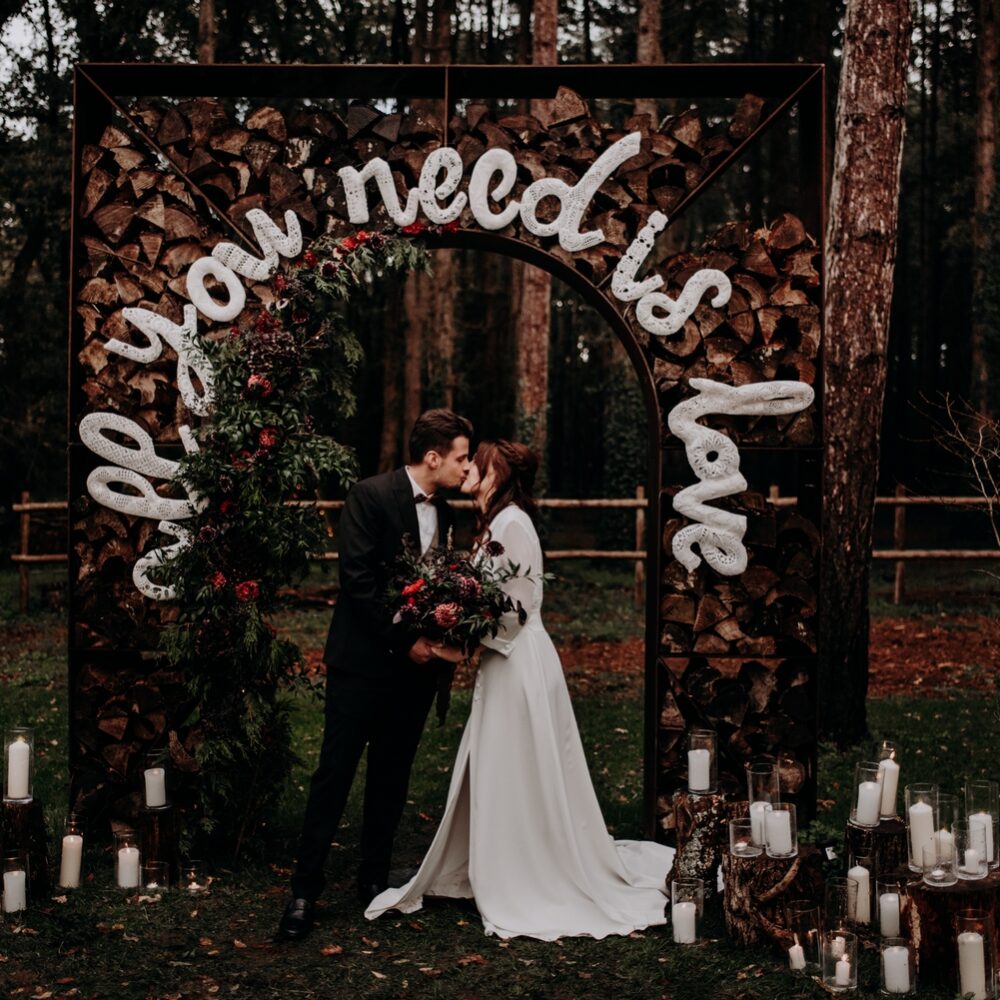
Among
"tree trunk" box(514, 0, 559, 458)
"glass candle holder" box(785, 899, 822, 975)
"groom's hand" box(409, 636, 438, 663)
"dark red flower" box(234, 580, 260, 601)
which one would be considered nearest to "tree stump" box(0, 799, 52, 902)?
"dark red flower" box(234, 580, 260, 601)

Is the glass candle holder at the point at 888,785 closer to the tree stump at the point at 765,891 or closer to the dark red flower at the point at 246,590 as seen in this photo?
the tree stump at the point at 765,891

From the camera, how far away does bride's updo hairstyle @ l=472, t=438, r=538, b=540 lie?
517 cm

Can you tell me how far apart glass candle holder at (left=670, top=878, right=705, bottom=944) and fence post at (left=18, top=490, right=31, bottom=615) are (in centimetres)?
993

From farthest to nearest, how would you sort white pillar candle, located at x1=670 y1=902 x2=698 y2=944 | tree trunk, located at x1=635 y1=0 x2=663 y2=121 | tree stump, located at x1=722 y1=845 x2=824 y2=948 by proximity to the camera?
tree trunk, located at x1=635 y1=0 x2=663 y2=121 → white pillar candle, located at x1=670 y1=902 x2=698 y2=944 → tree stump, located at x1=722 y1=845 x2=824 y2=948

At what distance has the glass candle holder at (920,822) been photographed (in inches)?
180

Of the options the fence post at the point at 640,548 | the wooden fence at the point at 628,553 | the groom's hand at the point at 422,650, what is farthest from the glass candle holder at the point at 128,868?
the fence post at the point at 640,548

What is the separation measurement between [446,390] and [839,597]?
45.3 feet

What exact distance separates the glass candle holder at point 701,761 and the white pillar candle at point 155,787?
2361 mm

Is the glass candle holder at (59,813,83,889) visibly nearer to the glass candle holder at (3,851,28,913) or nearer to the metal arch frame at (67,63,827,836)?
the glass candle holder at (3,851,28,913)

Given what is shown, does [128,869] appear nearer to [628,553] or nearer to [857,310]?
[857,310]

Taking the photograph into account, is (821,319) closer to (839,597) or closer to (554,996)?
(839,597)

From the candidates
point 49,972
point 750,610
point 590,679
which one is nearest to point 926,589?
point 590,679

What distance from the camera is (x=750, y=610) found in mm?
5969

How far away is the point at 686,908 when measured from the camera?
4875 millimetres
